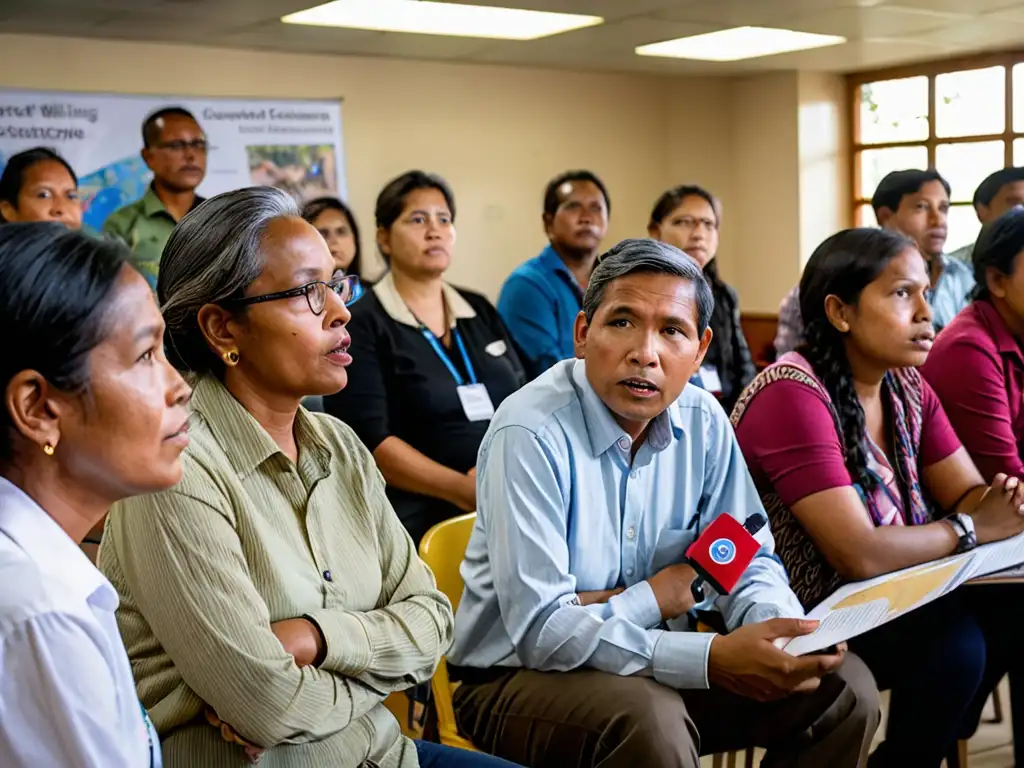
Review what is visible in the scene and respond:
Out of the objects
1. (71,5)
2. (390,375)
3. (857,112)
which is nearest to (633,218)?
(857,112)

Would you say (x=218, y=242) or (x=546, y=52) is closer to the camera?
(x=218, y=242)

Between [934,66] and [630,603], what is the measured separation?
6.60m

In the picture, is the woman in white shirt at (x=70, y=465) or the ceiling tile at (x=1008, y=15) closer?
the woman in white shirt at (x=70, y=465)

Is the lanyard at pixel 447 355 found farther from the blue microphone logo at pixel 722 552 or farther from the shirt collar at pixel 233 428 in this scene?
the shirt collar at pixel 233 428

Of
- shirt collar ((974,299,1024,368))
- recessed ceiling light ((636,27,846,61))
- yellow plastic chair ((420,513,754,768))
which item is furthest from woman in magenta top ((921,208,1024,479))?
recessed ceiling light ((636,27,846,61))

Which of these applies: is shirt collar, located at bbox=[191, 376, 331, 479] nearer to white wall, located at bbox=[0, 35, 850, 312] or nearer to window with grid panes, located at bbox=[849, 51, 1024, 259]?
white wall, located at bbox=[0, 35, 850, 312]

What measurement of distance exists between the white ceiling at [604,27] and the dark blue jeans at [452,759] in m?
4.08

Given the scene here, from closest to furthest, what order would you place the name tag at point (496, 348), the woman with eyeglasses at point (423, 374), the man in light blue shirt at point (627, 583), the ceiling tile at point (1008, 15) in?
1. the man in light blue shirt at point (627, 583)
2. the woman with eyeglasses at point (423, 374)
3. the name tag at point (496, 348)
4. the ceiling tile at point (1008, 15)

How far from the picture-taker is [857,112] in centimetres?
798

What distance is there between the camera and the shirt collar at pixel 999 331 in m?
2.76

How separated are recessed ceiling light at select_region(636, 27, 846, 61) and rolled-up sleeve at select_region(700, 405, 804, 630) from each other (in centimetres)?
462

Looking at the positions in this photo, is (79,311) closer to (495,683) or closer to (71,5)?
(495,683)

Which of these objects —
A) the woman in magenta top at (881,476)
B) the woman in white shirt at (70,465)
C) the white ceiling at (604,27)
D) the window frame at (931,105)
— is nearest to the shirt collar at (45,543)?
the woman in white shirt at (70,465)

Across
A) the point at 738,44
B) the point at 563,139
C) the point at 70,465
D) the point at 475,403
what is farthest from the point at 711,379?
the point at 563,139
